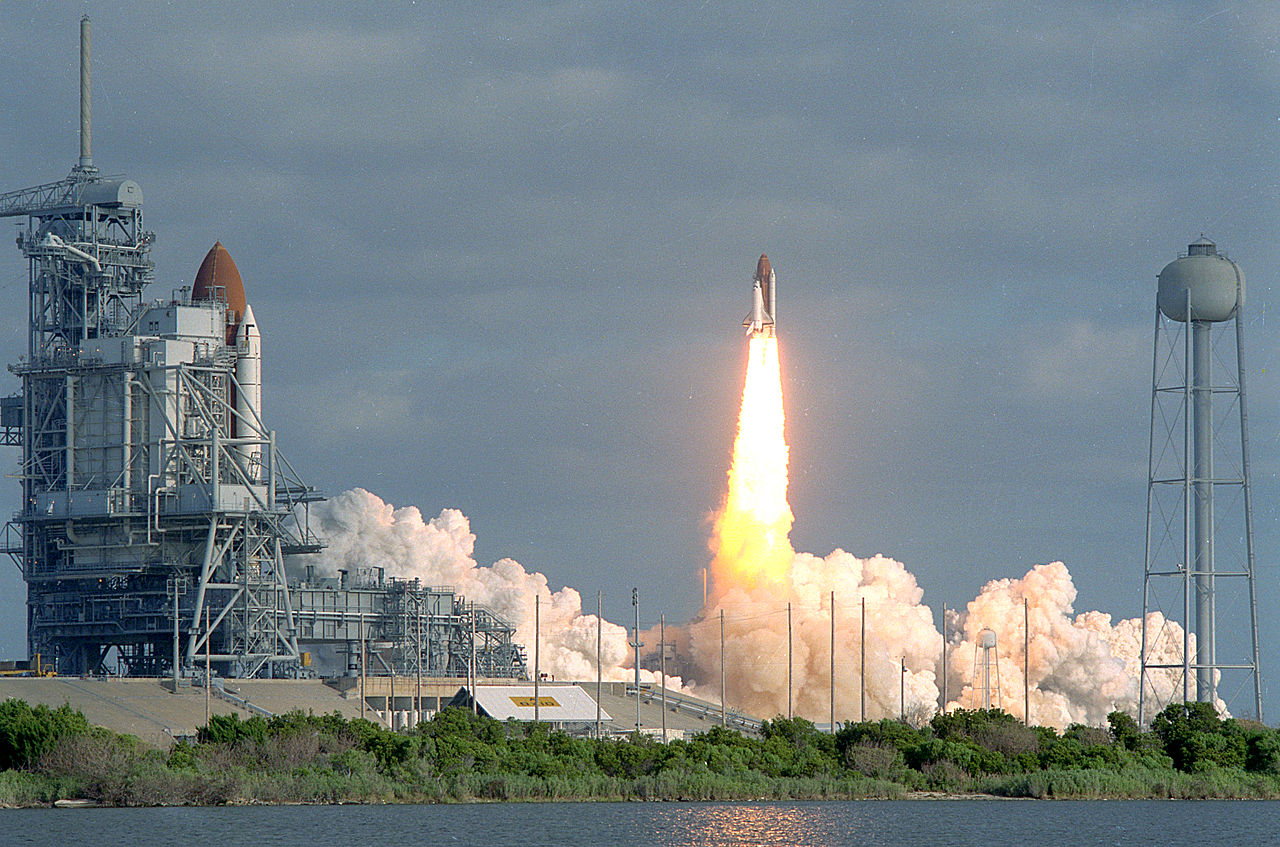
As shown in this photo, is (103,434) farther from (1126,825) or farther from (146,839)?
(1126,825)

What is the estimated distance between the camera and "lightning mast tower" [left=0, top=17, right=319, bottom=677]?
11556 centimetres

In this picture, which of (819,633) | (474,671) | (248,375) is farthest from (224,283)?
(819,633)

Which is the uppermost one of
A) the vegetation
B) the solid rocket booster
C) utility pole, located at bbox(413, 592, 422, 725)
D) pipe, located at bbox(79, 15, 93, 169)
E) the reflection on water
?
pipe, located at bbox(79, 15, 93, 169)

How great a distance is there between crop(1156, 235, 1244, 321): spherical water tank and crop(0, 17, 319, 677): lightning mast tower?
46.8 metres

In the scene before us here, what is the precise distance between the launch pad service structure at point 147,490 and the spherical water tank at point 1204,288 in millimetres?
42796

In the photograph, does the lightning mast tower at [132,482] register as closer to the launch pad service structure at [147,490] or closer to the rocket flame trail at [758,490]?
the launch pad service structure at [147,490]

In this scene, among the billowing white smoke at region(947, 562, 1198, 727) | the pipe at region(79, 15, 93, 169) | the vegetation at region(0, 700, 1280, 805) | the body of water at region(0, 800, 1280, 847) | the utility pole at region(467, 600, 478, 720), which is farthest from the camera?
the billowing white smoke at region(947, 562, 1198, 727)

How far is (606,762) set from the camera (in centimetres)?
9244

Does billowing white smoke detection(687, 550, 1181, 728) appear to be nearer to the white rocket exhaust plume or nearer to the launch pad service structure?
the white rocket exhaust plume

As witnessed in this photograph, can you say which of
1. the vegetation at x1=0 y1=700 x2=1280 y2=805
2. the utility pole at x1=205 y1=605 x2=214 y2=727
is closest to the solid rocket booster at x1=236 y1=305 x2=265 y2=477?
the utility pole at x1=205 y1=605 x2=214 y2=727

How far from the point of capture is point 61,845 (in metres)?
71.6

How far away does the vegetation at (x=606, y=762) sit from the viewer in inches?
3371

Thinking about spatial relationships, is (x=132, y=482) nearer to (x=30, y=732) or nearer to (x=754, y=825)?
(x=30, y=732)

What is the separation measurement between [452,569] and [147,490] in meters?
27.0
